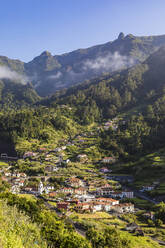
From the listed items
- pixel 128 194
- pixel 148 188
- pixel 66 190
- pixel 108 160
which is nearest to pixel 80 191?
pixel 66 190

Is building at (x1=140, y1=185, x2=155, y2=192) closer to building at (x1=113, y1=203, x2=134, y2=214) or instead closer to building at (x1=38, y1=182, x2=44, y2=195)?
building at (x1=113, y1=203, x2=134, y2=214)

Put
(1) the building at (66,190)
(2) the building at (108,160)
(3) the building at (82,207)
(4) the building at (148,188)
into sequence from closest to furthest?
(3) the building at (82,207), (1) the building at (66,190), (4) the building at (148,188), (2) the building at (108,160)

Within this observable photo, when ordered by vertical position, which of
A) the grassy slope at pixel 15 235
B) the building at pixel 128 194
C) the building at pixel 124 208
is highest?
the grassy slope at pixel 15 235

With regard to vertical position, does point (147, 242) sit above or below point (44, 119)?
below

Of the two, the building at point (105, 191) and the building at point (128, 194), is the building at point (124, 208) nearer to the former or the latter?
the building at point (128, 194)

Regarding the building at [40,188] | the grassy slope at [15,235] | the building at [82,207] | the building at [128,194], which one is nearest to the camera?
the grassy slope at [15,235]

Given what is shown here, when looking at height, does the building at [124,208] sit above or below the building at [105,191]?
below

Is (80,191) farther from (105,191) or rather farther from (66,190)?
(105,191)

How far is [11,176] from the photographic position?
94938mm

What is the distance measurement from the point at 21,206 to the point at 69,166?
217 ft

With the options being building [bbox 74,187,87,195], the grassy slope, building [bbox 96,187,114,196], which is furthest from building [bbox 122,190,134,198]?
the grassy slope

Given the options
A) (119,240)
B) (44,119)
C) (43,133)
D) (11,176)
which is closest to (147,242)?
(119,240)

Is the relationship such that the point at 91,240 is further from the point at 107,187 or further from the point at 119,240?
the point at 107,187

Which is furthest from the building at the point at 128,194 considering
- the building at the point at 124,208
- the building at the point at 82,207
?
the building at the point at 82,207
